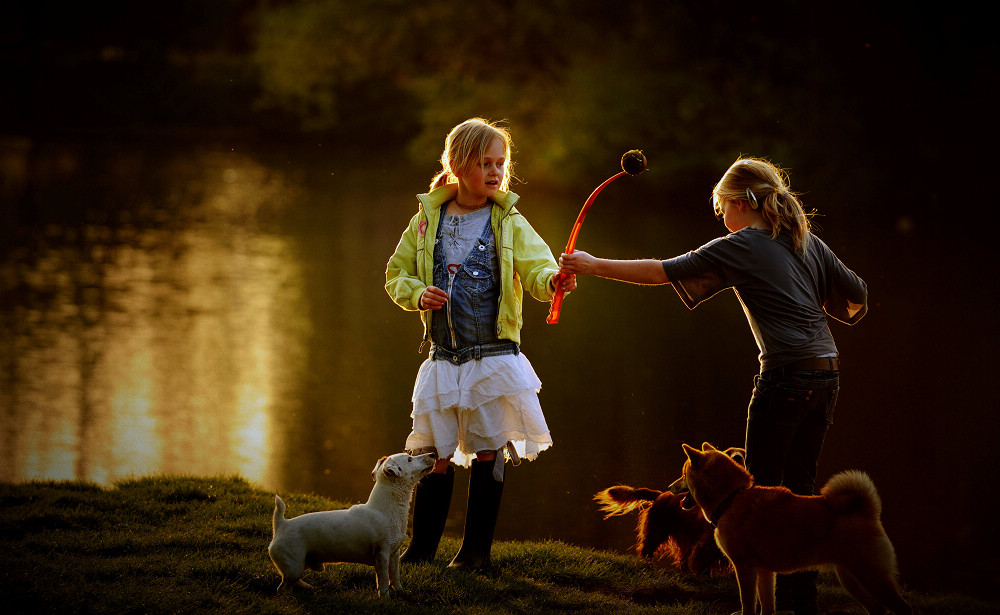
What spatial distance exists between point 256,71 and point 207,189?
20.6m

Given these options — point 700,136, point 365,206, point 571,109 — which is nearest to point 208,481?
point 365,206

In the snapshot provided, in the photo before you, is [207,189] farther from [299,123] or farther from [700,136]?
[299,123]

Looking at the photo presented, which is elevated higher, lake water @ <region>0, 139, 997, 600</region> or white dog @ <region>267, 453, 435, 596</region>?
lake water @ <region>0, 139, 997, 600</region>

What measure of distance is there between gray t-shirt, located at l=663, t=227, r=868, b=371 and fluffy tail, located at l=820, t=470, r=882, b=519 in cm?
56

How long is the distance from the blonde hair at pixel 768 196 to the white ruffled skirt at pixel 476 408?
1167 millimetres

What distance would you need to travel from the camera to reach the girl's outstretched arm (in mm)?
3973

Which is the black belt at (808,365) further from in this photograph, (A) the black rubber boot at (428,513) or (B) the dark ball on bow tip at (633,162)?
(A) the black rubber boot at (428,513)

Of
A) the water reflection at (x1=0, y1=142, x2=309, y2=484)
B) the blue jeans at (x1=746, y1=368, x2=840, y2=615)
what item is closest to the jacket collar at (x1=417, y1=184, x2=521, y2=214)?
the blue jeans at (x1=746, y1=368, x2=840, y2=615)

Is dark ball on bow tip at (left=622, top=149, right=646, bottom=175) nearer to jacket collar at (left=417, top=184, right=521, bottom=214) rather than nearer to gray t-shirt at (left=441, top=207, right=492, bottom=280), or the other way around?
jacket collar at (left=417, top=184, right=521, bottom=214)

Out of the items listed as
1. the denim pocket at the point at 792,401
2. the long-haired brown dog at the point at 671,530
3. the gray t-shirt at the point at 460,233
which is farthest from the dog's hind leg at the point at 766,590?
the gray t-shirt at the point at 460,233

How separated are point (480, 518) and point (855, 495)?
1.68 m

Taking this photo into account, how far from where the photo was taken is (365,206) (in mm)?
21219

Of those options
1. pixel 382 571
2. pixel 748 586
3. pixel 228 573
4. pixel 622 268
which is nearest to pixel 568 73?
pixel 622 268

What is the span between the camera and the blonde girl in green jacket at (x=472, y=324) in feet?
14.3
